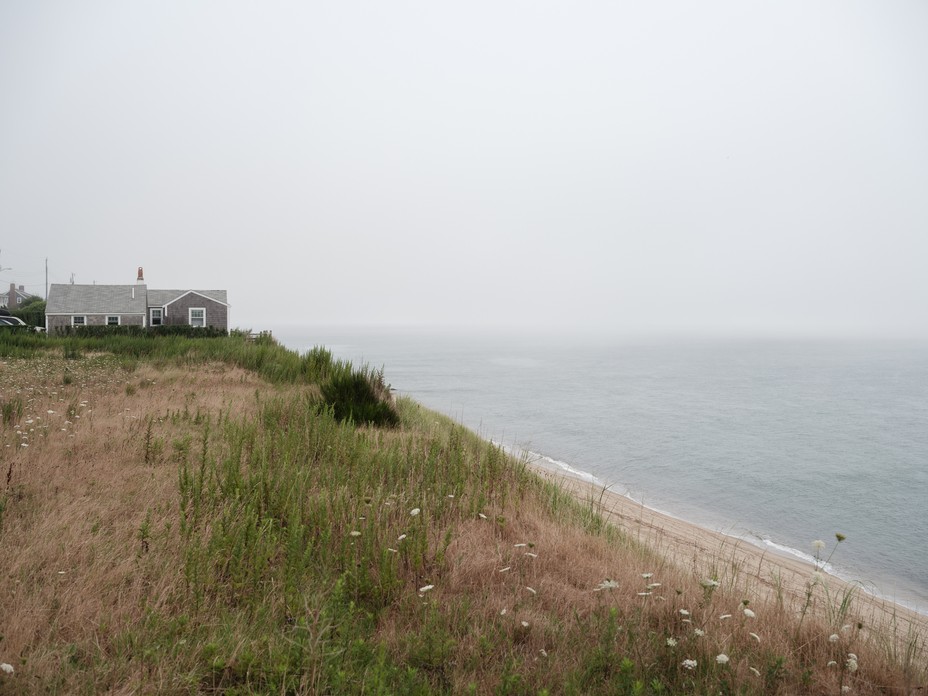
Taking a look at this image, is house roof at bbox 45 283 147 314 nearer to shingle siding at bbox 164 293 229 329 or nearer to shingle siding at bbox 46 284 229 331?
shingle siding at bbox 46 284 229 331

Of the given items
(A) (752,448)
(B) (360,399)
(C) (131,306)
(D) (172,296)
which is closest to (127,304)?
(C) (131,306)

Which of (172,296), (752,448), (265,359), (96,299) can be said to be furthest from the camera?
(172,296)

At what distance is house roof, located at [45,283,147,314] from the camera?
39406 millimetres

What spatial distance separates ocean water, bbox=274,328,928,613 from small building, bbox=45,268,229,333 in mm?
14877

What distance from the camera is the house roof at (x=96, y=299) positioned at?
129ft

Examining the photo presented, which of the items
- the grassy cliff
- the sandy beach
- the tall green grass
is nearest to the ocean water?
the sandy beach

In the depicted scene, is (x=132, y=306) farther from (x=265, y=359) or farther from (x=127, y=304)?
(x=265, y=359)

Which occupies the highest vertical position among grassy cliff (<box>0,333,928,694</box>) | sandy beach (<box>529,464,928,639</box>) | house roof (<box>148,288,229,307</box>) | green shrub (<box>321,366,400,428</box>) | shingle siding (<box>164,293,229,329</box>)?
house roof (<box>148,288,229,307</box>)

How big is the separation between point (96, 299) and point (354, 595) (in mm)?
44005

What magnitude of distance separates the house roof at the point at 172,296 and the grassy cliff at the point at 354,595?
38473mm

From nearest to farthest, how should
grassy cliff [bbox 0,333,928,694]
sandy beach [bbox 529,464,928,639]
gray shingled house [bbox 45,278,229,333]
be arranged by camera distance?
grassy cliff [bbox 0,333,928,694], sandy beach [bbox 529,464,928,639], gray shingled house [bbox 45,278,229,333]

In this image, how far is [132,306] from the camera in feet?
133

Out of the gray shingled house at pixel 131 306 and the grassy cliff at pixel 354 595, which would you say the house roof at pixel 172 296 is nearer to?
the gray shingled house at pixel 131 306

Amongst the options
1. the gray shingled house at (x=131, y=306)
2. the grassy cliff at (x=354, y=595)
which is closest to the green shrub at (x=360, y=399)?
the grassy cliff at (x=354, y=595)
